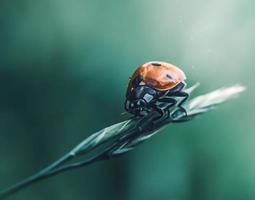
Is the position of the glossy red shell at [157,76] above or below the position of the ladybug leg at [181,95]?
above

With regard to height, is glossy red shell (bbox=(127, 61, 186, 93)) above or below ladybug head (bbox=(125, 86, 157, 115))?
above

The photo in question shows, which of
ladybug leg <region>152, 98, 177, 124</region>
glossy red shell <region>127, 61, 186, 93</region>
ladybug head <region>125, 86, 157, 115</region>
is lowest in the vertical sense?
ladybug leg <region>152, 98, 177, 124</region>

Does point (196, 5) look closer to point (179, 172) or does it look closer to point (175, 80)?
point (175, 80)

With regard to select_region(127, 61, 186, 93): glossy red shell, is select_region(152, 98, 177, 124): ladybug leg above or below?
below

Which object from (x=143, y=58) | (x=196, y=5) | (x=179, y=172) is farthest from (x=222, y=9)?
(x=179, y=172)

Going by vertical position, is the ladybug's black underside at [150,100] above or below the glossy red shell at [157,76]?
below

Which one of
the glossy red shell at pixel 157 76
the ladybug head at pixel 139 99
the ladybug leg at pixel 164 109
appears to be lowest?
the ladybug leg at pixel 164 109
